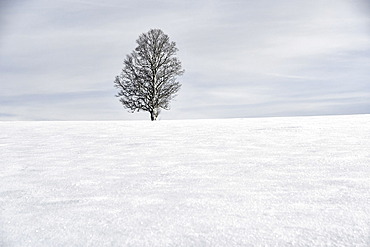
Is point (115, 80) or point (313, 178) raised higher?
point (115, 80)

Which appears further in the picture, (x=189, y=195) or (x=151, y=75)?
(x=151, y=75)

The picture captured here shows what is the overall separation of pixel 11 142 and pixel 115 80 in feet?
63.7

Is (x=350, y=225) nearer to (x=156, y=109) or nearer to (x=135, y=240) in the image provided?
(x=135, y=240)

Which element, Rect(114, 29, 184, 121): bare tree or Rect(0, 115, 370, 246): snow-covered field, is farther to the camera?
Rect(114, 29, 184, 121): bare tree

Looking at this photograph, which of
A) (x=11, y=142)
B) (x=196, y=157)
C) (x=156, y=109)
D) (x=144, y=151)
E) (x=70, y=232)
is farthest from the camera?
(x=156, y=109)

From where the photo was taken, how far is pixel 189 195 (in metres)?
2.28

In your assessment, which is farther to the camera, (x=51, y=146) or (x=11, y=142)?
(x=11, y=142)

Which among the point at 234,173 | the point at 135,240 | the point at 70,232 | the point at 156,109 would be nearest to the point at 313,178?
the point at 234,173

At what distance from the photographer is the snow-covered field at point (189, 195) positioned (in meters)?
1.62

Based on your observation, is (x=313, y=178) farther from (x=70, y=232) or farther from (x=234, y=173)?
(x=70, y=232)

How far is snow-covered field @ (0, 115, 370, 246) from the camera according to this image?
5.31 feet

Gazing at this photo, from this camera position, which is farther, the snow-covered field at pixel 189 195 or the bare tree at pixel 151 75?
the bare tree at pixel 151 75

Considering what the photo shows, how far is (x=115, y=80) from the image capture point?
951 inches

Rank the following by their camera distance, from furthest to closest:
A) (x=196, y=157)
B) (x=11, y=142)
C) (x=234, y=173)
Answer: (x=11, y=142), (x=196, y=157), (x=234, y=173)
